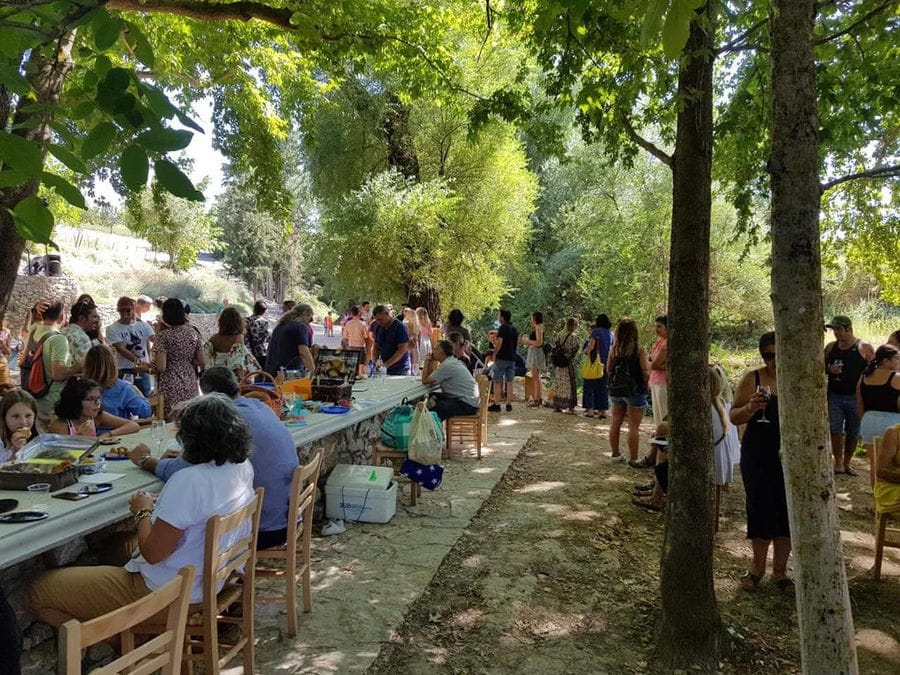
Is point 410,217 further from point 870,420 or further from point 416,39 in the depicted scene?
point 870,420

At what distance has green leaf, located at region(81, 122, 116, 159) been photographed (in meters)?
1.53

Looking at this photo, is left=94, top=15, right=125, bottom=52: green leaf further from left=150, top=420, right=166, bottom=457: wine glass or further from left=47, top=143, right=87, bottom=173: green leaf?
left=150, top=420, right=166, bottom=457: wine glass

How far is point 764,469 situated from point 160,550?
3582mm

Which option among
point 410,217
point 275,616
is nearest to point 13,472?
point 275,616

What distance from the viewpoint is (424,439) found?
5.62 meters

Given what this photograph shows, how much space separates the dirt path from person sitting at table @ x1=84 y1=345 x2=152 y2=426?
2570 mm

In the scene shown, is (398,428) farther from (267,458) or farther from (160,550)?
(160,550)

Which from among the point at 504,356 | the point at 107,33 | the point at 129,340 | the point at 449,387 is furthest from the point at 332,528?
the point at 504,356

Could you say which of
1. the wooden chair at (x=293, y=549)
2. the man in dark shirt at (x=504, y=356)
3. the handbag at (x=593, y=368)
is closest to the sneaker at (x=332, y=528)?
the wooden chair at (x=293, y=549)

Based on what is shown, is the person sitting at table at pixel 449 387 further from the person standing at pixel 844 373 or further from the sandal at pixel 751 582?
the person standing at pixel 844 373

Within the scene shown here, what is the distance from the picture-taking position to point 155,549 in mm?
2555

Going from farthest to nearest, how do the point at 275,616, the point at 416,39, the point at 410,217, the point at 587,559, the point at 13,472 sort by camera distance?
the point at 410,217 < the point at 416,39 < the point at 587,559 < the point at 275,616 < the point at 13,472

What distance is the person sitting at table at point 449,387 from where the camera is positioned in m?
7.31

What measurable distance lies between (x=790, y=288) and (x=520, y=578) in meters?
2.97
